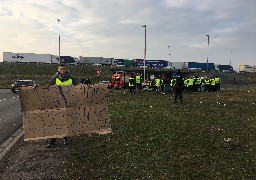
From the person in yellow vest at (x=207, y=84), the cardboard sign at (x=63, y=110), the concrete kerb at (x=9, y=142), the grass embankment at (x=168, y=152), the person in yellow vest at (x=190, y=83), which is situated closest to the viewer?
the grass embankment at (x=168, y=152)

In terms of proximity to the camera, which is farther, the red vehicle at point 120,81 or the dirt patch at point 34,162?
the red vehicle at point 120,81

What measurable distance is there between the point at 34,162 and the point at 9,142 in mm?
3006

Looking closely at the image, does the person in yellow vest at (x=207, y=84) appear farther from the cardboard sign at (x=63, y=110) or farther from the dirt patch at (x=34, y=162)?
the cardboard sign at (x=63, y=110)

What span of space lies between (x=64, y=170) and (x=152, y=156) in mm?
2147

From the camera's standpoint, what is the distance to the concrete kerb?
377 inches

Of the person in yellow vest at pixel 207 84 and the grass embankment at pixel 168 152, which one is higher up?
the person in yellow vest at pixel 207 84

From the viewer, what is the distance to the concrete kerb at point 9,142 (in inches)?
377

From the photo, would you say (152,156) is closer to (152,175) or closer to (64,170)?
(152,175)

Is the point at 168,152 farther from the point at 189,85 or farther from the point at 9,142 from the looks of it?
the point at 189,85

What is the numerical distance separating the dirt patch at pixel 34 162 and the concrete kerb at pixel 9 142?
14 centimetres

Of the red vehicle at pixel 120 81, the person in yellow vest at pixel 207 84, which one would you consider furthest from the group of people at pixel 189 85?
the red vehicle at pixel 120 81

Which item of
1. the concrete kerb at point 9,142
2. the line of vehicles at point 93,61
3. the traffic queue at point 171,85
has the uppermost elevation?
the line of vehicles at point 93,61

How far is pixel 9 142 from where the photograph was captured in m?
11.0

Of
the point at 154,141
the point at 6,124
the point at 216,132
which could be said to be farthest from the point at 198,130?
the point at 6,124
